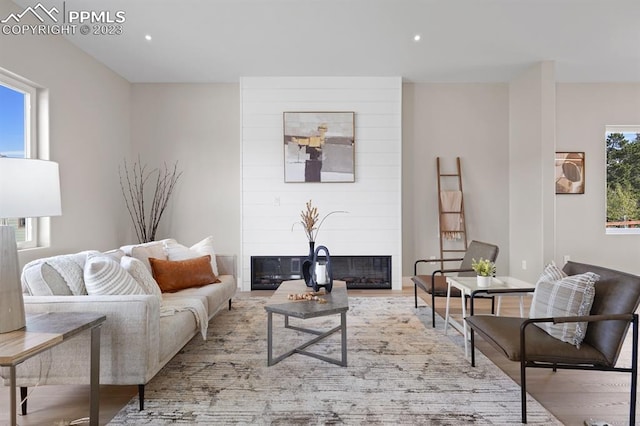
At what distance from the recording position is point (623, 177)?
535 cm

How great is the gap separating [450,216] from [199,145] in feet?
13.1

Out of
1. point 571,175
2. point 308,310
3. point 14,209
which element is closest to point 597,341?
point 308,310

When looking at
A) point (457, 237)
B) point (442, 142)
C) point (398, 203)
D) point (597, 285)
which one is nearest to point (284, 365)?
point (597, 285)

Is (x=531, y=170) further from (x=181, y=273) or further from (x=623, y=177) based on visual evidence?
(x=181, y=273)

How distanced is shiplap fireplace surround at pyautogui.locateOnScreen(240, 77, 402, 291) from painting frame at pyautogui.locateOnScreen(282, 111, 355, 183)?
0.27 feet

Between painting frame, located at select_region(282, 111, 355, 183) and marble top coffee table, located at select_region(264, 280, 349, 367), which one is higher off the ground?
painting frame, located at select_region(282, 111, 355, 183)

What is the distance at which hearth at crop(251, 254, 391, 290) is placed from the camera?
5.09 m

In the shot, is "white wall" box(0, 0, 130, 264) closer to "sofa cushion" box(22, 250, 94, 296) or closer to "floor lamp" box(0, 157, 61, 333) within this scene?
"sofa cushion" box(22, 250, 94, 296)

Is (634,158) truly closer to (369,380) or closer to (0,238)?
(369,380)

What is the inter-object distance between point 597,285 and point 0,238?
10.8ft

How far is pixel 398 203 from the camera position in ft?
16.6

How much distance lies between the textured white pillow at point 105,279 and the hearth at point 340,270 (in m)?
2.79

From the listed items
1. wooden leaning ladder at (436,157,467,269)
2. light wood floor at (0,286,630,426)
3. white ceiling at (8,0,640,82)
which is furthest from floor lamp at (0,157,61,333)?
wooden leaning ladder at (436,157,467,269)

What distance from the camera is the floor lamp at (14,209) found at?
163 cm
